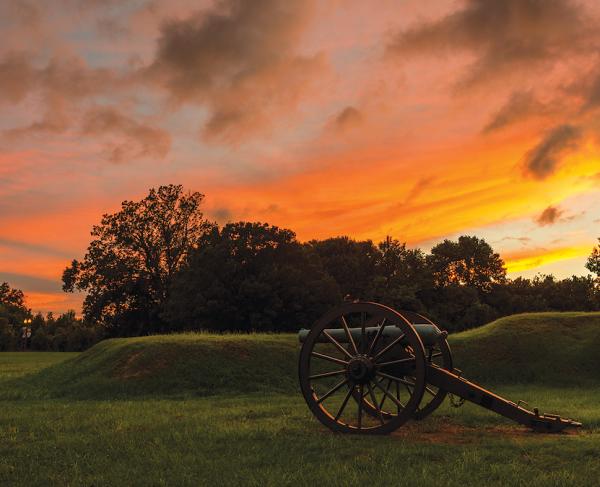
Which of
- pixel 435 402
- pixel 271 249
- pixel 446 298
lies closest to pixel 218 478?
pixel 435 402

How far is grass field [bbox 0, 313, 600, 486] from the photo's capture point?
8102 millimetres

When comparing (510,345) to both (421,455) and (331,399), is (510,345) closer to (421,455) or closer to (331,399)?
(331,399)

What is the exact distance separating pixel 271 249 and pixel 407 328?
1766 inches

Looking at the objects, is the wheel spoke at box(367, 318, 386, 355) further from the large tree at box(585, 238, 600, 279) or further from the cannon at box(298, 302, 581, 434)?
the large tree at box(585, 238, 600, 279)

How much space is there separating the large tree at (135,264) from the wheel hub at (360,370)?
49.6 meters

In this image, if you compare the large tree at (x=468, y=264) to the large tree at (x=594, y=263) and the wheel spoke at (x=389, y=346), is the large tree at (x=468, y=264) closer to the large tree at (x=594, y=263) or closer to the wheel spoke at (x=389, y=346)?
the large tree at (x=594, y=263)

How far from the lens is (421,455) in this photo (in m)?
9.00

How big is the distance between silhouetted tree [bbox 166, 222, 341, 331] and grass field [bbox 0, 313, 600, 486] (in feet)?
80.0

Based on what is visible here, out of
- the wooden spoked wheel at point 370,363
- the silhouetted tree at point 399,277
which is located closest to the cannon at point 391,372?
the wooden spoked wheel at point 370,363

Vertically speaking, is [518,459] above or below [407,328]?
below

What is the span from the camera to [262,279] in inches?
2013

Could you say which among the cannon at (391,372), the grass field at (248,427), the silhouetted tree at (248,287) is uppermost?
the silhouetted tree at (248,287)

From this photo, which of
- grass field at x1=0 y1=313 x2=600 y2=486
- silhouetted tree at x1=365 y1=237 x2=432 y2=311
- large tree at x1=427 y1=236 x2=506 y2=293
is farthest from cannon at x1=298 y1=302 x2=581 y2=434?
large tree at x1=427 y1=236 x2=506 y2=293

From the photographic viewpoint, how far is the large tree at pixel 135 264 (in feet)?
194
